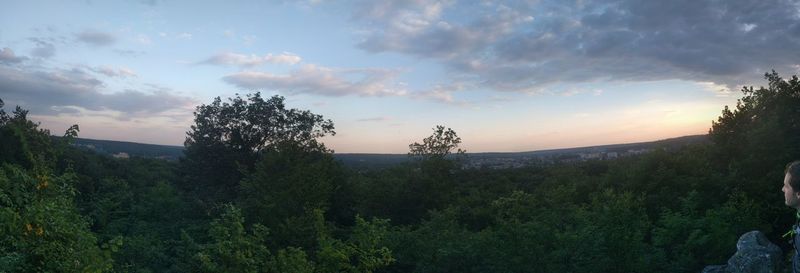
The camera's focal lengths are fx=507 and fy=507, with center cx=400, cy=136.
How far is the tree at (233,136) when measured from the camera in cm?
3381

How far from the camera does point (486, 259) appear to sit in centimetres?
1277

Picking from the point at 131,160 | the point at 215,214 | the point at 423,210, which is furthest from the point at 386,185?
the point at 131,160

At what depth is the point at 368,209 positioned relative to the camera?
92.1 ft

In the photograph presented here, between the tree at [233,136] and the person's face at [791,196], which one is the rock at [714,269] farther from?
the tree at [233,136]

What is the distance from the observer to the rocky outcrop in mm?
12430

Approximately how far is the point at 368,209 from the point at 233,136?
12685 millimetres

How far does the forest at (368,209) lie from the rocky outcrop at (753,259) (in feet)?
2.60

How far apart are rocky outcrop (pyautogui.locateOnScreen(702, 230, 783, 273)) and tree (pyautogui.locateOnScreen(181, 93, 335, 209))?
80.3 ft

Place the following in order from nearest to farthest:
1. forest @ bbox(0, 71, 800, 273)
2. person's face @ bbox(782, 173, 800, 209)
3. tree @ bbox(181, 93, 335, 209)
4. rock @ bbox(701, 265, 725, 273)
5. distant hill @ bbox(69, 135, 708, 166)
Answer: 1. person's face @ bbox(782, 173, 800, 209)
2. forest @ bbox(0, 71, 800, 273)
3. rock @ bbox(701, 265, 725, 273)
4. tree @ bbox(181, 93, 335, 209)
5. distant hill @ bbox(69, 135, 708, 166)

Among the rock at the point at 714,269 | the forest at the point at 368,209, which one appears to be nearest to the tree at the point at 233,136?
the forest at the point at 368,209

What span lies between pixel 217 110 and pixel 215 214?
12.1m

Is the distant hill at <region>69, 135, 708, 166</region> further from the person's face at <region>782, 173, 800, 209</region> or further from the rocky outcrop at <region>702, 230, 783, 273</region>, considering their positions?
the person's face at <region>782, 173, 800, 209</region>

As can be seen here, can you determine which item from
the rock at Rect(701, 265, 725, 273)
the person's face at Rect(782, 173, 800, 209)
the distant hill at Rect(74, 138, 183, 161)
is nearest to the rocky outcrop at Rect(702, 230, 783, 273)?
the rock at Rect(701, 265, 725, 273)

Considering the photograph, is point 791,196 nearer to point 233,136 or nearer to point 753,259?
point 753,259
